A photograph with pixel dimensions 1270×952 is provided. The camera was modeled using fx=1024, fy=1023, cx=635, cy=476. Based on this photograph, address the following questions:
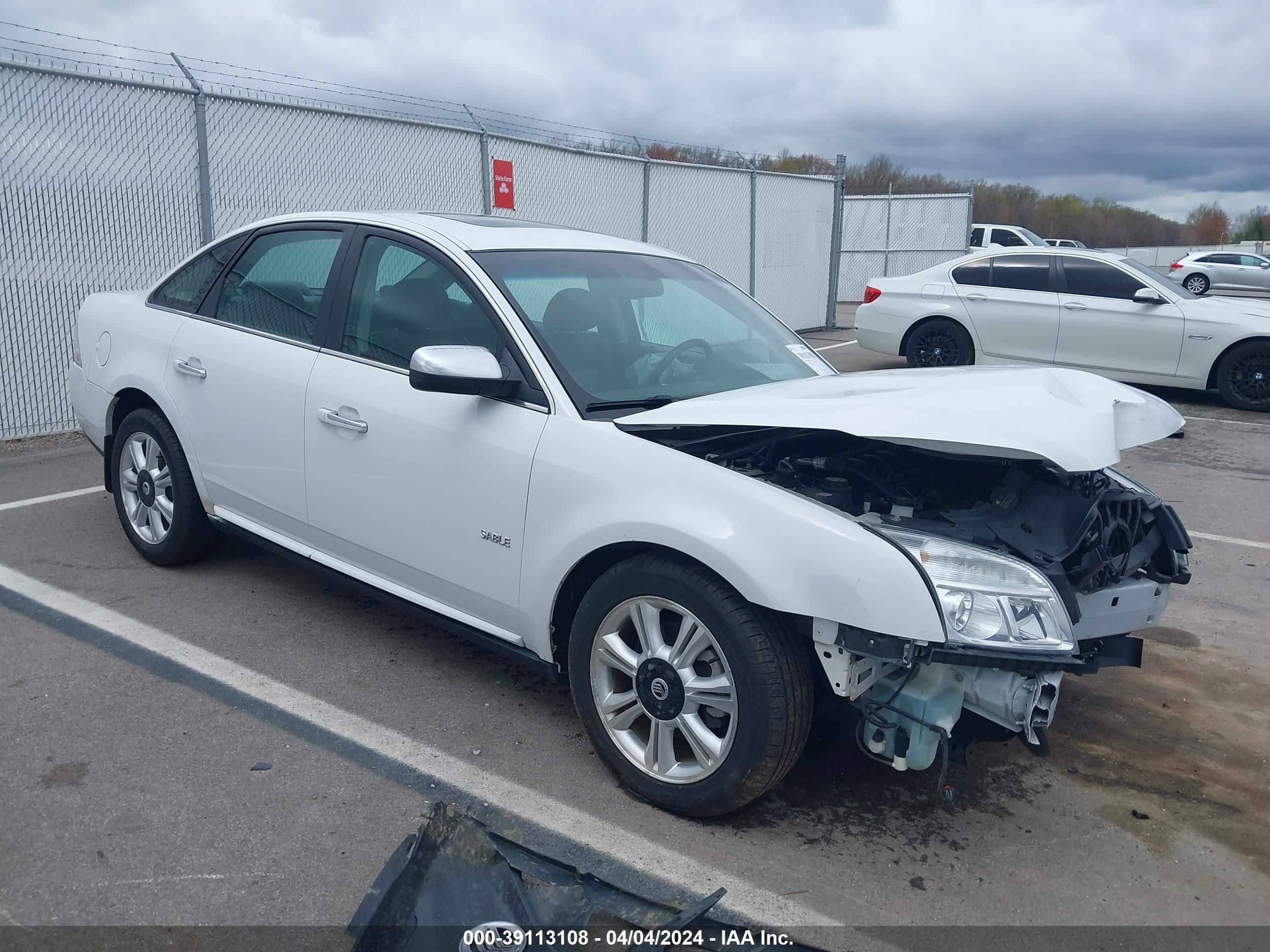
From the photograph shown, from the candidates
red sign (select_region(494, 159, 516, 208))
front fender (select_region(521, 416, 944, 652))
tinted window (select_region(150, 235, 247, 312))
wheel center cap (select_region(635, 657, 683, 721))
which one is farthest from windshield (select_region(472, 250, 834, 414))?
red sign (select_region(494, 159, 516, 208))

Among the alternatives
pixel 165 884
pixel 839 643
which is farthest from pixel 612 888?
pixel 165 884

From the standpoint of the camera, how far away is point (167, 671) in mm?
3738

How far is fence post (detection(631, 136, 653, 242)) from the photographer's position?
12.9m

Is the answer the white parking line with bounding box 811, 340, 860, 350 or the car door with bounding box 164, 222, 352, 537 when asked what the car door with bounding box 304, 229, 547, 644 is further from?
the white parking line with bounding box 811, 340, 860, 350

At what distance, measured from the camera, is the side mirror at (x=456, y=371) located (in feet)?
10.1

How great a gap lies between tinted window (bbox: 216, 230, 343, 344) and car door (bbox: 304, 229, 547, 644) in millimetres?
183

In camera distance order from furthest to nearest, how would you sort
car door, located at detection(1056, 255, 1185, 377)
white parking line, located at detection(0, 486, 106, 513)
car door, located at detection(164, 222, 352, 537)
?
1. car door, located at detection(1056, 255, 1185, 377)
2. white parking line, located at detection(0, 486, 106, 513)
3. car door, located at detection(164, 222, 352, 537)

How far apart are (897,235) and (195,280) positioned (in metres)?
20.2

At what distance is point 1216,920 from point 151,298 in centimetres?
476

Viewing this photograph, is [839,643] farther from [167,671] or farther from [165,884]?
[167,671]

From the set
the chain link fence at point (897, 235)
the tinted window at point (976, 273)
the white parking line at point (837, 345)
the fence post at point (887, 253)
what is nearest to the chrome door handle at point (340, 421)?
the tinted window at point (976, 273)

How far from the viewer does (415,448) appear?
11.2 feet

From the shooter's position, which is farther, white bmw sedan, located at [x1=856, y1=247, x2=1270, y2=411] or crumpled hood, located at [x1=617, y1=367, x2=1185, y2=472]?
white bmw sedan, located at [x1=856, y1=247, x2=1270, y2=411]

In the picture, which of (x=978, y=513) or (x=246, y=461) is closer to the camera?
(x=978, y=513)
